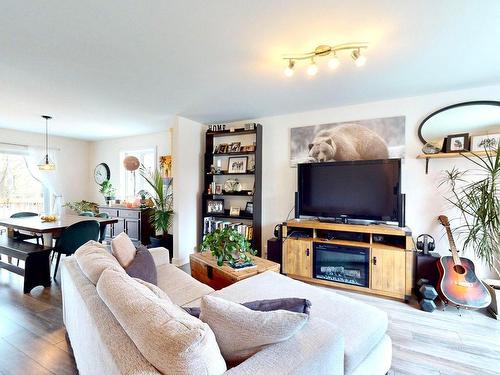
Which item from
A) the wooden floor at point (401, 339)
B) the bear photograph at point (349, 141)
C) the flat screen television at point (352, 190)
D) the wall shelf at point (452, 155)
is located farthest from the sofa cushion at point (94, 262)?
the wall shelf at point (452, 155)

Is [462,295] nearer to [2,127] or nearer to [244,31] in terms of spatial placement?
[244,31]

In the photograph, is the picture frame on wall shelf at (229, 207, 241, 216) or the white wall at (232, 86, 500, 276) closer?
the white wall at (232, 86, 500, 276)

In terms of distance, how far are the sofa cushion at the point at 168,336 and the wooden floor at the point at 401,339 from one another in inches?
49.1

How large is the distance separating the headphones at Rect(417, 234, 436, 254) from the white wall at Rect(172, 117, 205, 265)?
315 cm

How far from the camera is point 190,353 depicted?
28.5 inches

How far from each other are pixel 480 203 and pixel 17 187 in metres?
7.30

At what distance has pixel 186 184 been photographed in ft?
12.9

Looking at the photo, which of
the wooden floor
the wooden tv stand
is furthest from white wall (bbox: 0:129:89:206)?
the wooden tv stand

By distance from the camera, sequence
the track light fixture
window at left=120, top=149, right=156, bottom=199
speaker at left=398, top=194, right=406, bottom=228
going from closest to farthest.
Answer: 1. the track light fixture
2. speaker at left=398, top=194, right=406, bottom=228
3. window at left=120, top=149, right=156, bottom=199

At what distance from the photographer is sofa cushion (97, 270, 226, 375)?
0.73m

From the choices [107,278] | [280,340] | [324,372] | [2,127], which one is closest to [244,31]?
[107,278]

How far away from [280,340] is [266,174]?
3063mm

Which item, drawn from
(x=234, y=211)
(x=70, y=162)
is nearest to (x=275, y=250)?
(x=234, y=211)

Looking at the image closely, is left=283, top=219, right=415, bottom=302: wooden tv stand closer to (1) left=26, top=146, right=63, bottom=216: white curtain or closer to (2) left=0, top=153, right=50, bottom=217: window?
(1) left=26, top=146, right=63, bottom=216: white curtain
